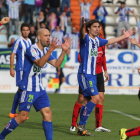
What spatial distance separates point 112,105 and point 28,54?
26.4 feet

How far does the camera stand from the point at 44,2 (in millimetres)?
23172

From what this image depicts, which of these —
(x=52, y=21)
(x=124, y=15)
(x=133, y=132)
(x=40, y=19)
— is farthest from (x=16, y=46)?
(x=124, y=15)

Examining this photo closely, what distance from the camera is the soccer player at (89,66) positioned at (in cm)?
852

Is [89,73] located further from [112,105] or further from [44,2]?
[44,2]

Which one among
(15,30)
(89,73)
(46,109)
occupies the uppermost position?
(15,30)

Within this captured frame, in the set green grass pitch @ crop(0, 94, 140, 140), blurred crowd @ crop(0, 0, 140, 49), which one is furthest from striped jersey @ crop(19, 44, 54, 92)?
blurred crowd @ crop(0, 0, 140, 49)

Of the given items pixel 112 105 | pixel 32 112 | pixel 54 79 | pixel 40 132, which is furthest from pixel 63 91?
pixel 40 132

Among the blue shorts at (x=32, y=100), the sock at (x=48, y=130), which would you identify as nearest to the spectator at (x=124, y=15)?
the blue shorts at (x=32, y=100)

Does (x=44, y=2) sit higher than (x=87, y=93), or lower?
higher

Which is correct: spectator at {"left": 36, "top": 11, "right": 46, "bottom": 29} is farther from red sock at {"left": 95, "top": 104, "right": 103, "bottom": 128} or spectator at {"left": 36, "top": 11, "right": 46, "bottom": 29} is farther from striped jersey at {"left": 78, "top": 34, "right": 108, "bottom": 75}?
striped jersey at {"left": 78, "top": 34, "right": 108, "bottom": 75}

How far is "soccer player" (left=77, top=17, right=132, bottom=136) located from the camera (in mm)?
8516

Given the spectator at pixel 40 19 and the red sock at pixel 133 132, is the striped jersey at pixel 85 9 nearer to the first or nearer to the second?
the spectator at pixel 40 19

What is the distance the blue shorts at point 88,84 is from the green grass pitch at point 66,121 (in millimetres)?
814

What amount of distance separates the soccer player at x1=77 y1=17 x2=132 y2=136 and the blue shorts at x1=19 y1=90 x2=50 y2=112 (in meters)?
1.66
